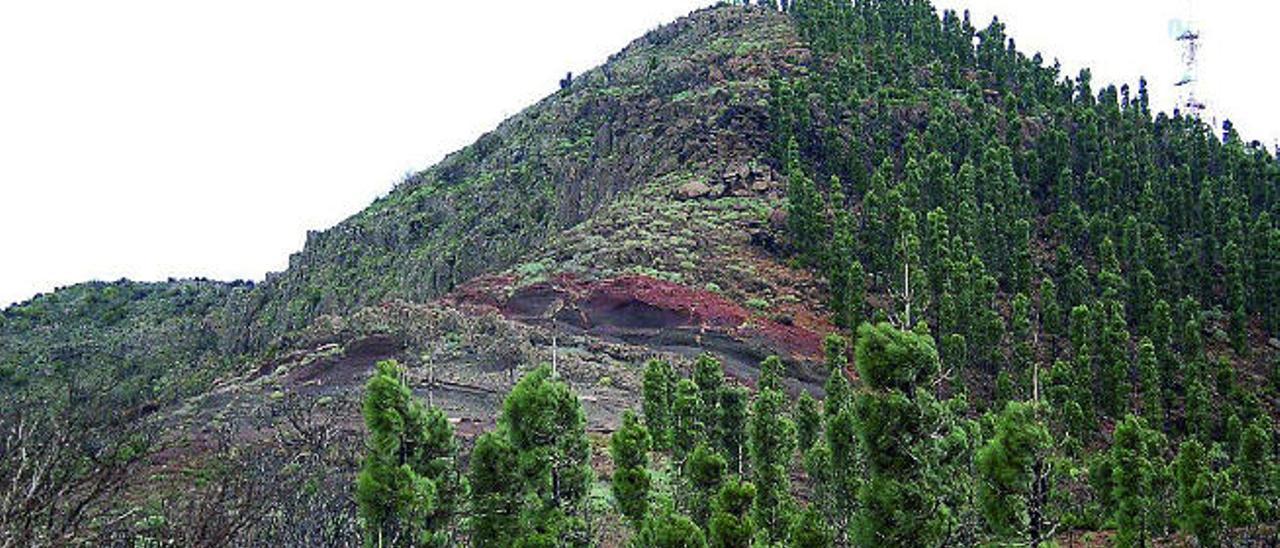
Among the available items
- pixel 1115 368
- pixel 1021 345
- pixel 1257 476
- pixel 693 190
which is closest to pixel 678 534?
pixel 1257 476

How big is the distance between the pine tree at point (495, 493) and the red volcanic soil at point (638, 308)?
27128 mm

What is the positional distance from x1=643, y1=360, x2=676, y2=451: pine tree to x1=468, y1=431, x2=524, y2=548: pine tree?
11.4m

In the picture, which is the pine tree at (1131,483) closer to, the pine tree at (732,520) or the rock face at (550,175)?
the pine tree at (732,520)

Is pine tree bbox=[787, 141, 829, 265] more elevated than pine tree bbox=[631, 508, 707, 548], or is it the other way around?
pine tree bbox=[787, 141, 829, 265]

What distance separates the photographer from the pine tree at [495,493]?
25.9 meters

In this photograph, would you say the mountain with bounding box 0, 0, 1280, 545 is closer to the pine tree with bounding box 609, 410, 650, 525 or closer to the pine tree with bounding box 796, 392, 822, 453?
the pine tree with bounding box 796, 392, 822, 453

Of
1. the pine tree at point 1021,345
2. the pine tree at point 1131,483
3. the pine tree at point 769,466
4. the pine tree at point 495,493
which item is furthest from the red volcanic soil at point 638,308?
the pine tree at point 495,493

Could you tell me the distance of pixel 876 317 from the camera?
5181cm

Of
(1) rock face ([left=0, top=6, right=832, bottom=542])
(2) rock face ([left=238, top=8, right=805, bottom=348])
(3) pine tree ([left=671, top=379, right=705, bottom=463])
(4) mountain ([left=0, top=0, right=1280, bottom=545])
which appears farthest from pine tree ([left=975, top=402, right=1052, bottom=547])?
(2) rock face ([left=238, top=8, right=805, bottom=348])

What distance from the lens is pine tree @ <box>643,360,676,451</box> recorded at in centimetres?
3772

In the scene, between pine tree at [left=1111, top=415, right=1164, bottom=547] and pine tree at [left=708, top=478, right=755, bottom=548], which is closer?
pine tree at [left=708, top=478, right=755, bottom=548]

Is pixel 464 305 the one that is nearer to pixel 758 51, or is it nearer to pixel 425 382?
pixel 425 382

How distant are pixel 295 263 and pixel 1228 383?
236 feet

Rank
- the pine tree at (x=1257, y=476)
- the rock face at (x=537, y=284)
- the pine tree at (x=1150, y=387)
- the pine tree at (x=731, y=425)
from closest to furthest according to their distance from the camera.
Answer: the pine tree at (x=731, y=425) < the pine tree at (x=1257, y=476) < the pine tree at (x=1150, y=387) < the rock face at (x=537, y=284)
